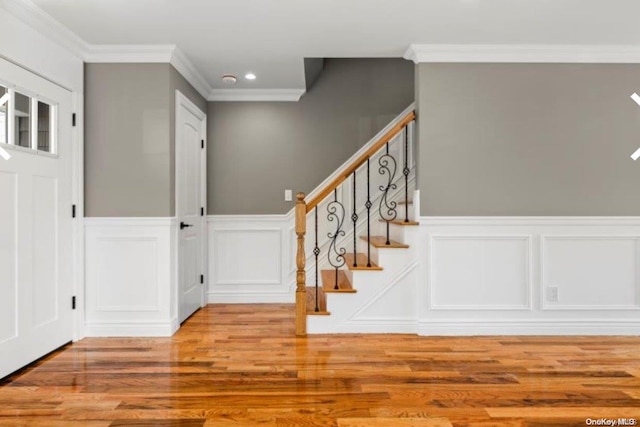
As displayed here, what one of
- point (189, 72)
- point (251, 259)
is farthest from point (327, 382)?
point (189, 72)

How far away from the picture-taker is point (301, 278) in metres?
3.63

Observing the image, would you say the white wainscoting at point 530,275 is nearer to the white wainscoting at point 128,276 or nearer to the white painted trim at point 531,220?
the white painted trim at point 531,220

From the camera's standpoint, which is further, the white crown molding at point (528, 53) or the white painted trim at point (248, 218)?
the white painted trim at point (248, 218)

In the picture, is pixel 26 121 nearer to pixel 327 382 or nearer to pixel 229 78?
pixel 229 78

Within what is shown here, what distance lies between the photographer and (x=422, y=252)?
367 centimetres

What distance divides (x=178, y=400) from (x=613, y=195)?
3586 millimetres

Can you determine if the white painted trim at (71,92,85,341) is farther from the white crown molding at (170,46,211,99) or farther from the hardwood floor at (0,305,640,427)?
the white crown molding at (170,46,211,99)

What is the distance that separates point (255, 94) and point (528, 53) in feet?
8.76

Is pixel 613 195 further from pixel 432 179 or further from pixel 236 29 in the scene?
pixel 236 29

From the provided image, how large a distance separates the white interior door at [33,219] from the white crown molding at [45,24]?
320 mm

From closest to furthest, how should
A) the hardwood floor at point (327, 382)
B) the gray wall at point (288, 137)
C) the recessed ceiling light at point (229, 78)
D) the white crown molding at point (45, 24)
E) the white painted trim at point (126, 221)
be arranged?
the hardwood floor at point (327, 382) → the white crown molding at point (45, 24) → the white painted trim at point (126, 221) → the recessed ceiling light at point (229, 78) → the gray wall at point (288, 137)

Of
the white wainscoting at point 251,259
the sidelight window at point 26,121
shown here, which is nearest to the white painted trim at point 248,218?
the white wainscoting at point 251,259

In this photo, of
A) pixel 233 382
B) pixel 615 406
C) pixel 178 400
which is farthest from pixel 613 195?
pixel 178 400

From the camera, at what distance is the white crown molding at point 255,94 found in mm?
4828
